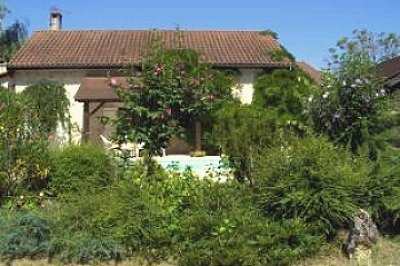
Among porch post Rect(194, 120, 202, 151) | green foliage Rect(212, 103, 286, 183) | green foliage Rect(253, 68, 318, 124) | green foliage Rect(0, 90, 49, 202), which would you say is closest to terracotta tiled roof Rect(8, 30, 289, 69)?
green foliage Rect(253, 68, 318, 124)

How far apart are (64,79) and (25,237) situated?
13664 mm

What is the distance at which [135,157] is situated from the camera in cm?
1081

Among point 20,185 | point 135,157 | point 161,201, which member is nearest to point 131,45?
point 135,157

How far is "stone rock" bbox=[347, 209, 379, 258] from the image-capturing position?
679cm

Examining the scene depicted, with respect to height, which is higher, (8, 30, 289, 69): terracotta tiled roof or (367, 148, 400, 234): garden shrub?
(8, 30, 289, 69): terracotta tiled roof

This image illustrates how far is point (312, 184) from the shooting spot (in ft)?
23.5

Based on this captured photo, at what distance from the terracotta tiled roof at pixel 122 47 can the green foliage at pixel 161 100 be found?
439 centimetres

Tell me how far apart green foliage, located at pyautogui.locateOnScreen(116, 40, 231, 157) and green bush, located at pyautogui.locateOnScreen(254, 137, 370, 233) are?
4924mm

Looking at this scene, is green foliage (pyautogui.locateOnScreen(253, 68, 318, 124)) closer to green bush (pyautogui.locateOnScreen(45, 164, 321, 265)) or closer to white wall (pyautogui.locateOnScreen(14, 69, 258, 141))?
white wall (pyautogui.locateOnScreen(14, 69, 258, 141))

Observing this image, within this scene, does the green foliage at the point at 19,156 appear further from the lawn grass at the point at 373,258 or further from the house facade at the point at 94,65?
the house facade at the point at 94,65

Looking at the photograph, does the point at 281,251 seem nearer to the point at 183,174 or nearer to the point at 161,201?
the point at 161,201

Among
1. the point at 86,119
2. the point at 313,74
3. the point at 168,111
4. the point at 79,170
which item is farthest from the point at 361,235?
the point at 313,74

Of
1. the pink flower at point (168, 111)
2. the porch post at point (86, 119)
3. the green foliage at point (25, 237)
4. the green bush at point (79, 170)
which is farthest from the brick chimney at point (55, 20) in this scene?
the green foliage at point (25, 237)

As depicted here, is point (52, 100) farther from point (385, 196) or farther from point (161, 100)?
point (385, 196)
